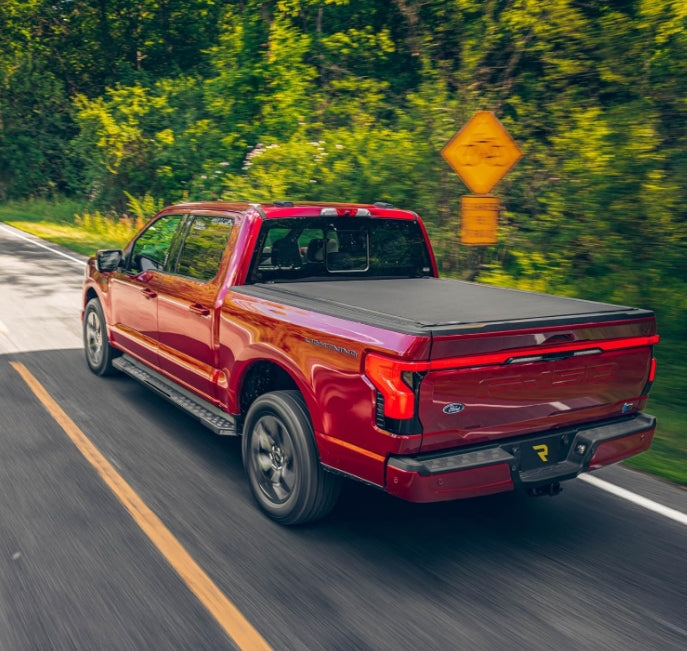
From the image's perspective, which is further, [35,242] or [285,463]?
[35,242]

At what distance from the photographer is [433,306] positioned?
453 cm

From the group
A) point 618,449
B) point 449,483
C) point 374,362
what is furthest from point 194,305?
point 618,449

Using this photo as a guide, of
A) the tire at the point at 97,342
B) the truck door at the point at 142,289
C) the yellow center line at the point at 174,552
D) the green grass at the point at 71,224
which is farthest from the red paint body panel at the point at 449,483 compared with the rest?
the green grass at the point at 71,224

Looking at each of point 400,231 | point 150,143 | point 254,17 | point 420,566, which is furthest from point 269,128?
point 420,566

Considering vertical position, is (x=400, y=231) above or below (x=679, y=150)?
below

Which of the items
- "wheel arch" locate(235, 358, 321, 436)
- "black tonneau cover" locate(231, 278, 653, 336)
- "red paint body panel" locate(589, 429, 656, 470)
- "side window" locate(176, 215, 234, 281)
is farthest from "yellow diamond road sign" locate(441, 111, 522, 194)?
"red paint body panel" locate(589, 429, 656, 470)

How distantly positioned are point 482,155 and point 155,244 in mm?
3638

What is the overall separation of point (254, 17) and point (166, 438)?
1817 centimetres

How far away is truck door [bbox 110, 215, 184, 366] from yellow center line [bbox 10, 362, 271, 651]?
900 mm

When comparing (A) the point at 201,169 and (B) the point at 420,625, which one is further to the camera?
(A) the point at 201,169

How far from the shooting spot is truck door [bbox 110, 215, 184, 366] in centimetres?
629

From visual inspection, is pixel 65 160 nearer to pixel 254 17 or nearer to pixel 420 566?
pixel 254 17

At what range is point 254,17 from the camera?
70.5ft

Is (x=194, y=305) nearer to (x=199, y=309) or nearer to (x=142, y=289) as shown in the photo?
(x=199, y=309)
